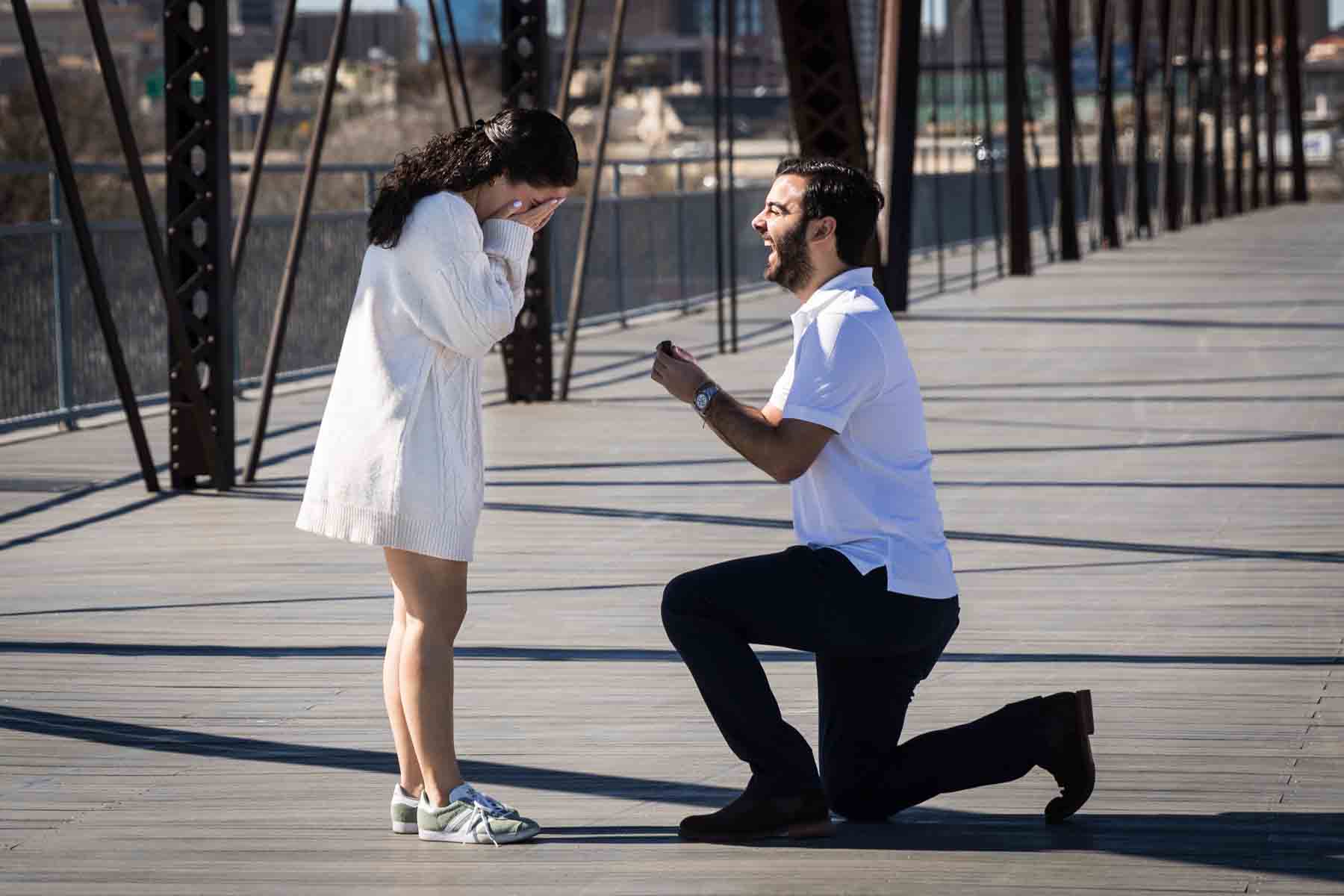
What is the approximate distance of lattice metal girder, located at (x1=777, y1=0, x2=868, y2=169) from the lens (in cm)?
2075

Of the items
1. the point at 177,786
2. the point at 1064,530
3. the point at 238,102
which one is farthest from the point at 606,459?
the point at 238,102

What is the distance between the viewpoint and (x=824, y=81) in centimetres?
2092

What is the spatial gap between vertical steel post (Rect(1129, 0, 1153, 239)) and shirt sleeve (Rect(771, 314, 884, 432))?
1447 inches

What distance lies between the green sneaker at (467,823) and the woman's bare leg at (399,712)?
0.26ft

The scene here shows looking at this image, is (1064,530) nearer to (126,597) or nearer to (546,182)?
(126,597)

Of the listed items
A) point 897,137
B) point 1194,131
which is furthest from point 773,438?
point 1194,131

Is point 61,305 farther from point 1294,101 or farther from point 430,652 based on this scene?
point 1294,101

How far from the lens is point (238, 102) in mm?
123500

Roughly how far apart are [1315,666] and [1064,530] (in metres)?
2.82

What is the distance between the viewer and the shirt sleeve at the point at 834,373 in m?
4.87

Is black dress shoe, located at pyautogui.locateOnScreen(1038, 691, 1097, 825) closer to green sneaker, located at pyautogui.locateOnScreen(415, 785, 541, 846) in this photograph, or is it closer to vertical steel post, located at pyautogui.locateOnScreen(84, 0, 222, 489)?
green sneaker, located at pyautogui.locateOnScreen(415, 785, 541, 846)

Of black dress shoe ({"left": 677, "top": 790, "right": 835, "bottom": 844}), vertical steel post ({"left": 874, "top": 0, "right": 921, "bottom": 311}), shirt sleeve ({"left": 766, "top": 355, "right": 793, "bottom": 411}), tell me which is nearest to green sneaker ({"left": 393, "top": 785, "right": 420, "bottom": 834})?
black dress shoe ({"left": 677, "top": 790, "right": 835, "bottom": 844})

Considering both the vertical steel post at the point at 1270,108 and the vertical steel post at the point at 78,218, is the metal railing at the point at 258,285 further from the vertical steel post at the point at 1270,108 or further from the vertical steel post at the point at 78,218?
the vertical steel post at the point at 1270,108

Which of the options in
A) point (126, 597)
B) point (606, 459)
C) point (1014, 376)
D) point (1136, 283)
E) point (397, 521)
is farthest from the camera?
point (1136, 283)
